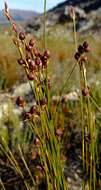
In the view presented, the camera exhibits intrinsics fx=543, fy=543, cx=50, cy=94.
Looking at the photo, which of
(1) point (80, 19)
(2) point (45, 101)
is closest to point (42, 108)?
(2) point (45, 101)

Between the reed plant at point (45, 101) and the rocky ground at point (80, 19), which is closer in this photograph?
the reed plant at point (45, 101)

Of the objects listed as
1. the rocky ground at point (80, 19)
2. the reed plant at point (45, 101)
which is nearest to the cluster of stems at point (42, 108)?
the reed plant at point (45, 101)

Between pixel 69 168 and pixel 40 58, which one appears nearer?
pixel 40 58

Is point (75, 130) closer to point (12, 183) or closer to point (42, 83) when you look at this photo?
point (12, 183)

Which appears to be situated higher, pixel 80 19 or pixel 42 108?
pixel 42 108

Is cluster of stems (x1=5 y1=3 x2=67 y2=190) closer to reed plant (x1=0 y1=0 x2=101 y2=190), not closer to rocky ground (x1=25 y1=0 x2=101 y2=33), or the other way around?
reed plant (x1=0 y1=0 x2=101 y2=190)

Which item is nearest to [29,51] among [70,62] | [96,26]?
[70,62]

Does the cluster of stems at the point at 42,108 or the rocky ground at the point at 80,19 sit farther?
the rocky ground at the point at 80,19

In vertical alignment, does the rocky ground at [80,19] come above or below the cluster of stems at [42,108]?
below

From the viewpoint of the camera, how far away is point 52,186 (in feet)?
6.59

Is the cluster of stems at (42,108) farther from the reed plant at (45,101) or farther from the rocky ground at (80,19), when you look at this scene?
the rocky ground at (80,19)

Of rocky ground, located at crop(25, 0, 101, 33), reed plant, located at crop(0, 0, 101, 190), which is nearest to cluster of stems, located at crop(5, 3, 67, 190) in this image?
reed plant, located at crop(0, 0, 101, 190)

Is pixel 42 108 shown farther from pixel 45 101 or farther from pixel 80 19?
pixel 80 19

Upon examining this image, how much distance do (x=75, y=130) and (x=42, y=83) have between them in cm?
201
